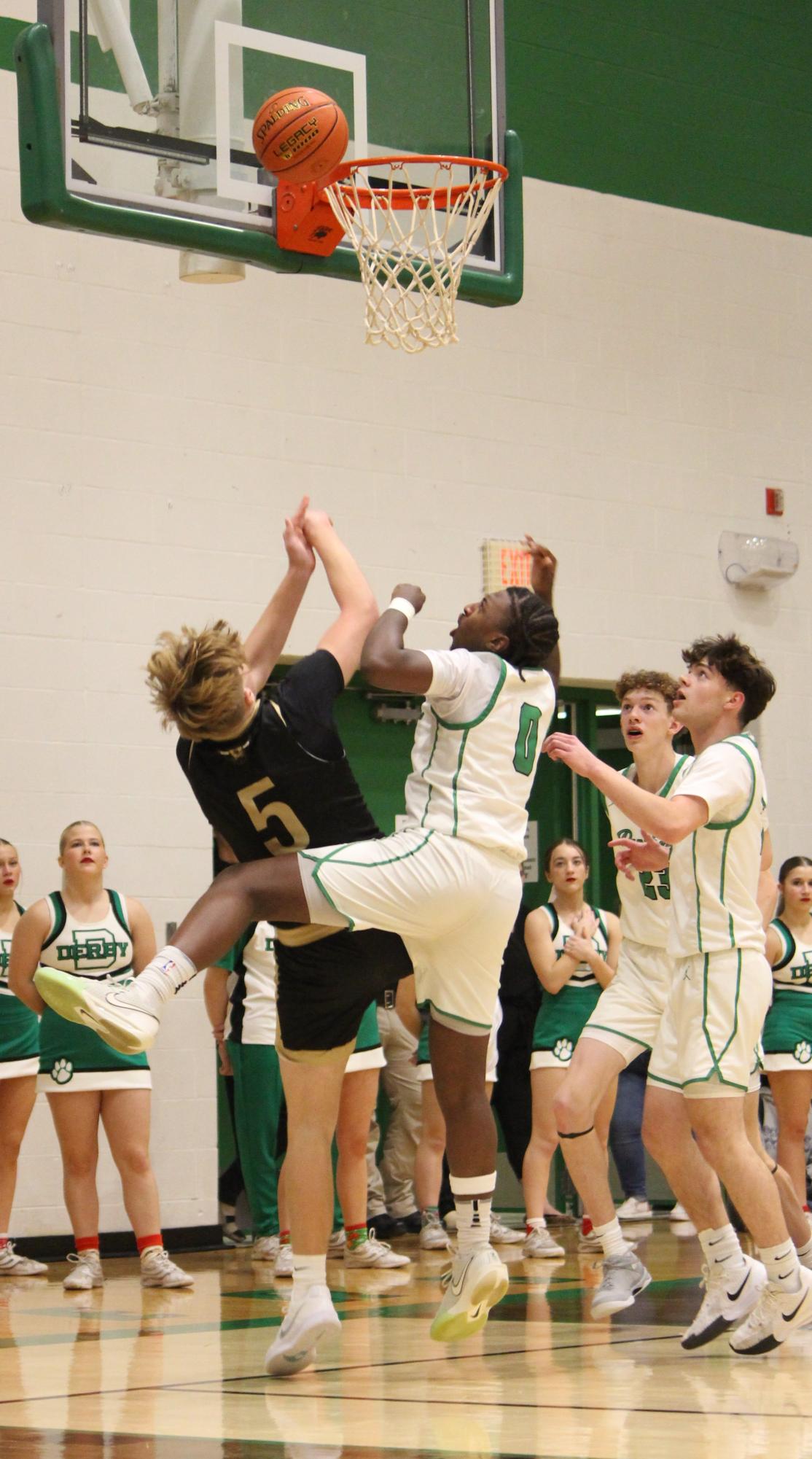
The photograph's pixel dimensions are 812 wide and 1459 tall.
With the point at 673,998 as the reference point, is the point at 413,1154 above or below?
below

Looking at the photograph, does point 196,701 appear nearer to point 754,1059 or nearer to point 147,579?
point 754,1059

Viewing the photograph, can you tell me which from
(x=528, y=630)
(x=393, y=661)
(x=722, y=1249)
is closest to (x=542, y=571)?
(x=528, y=630)

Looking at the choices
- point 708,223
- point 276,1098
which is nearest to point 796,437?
point 708,223

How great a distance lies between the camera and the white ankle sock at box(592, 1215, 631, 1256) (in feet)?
21.1

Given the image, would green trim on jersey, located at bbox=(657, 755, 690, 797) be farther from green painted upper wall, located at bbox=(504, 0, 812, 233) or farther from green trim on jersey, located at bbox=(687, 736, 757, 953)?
green painted upper wall, located at bbox=(504, 0, 812, 233)

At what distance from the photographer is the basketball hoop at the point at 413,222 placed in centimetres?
704

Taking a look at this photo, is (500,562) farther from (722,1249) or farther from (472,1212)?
(472,1212)

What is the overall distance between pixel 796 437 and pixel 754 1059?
7.87m

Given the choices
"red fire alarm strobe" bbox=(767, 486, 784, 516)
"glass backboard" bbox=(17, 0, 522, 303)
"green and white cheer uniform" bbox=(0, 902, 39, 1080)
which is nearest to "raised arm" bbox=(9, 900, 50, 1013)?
"green and white cheer uniform" bbox=(0, 902, 39, 1080)

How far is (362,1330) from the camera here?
6160 millimetres

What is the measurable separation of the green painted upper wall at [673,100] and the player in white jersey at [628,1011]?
5.72 metres

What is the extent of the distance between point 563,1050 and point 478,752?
4659mm

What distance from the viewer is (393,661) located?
5.04 metres

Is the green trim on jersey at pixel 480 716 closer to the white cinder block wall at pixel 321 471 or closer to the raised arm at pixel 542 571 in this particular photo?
the raised arm at pixel 542 571
